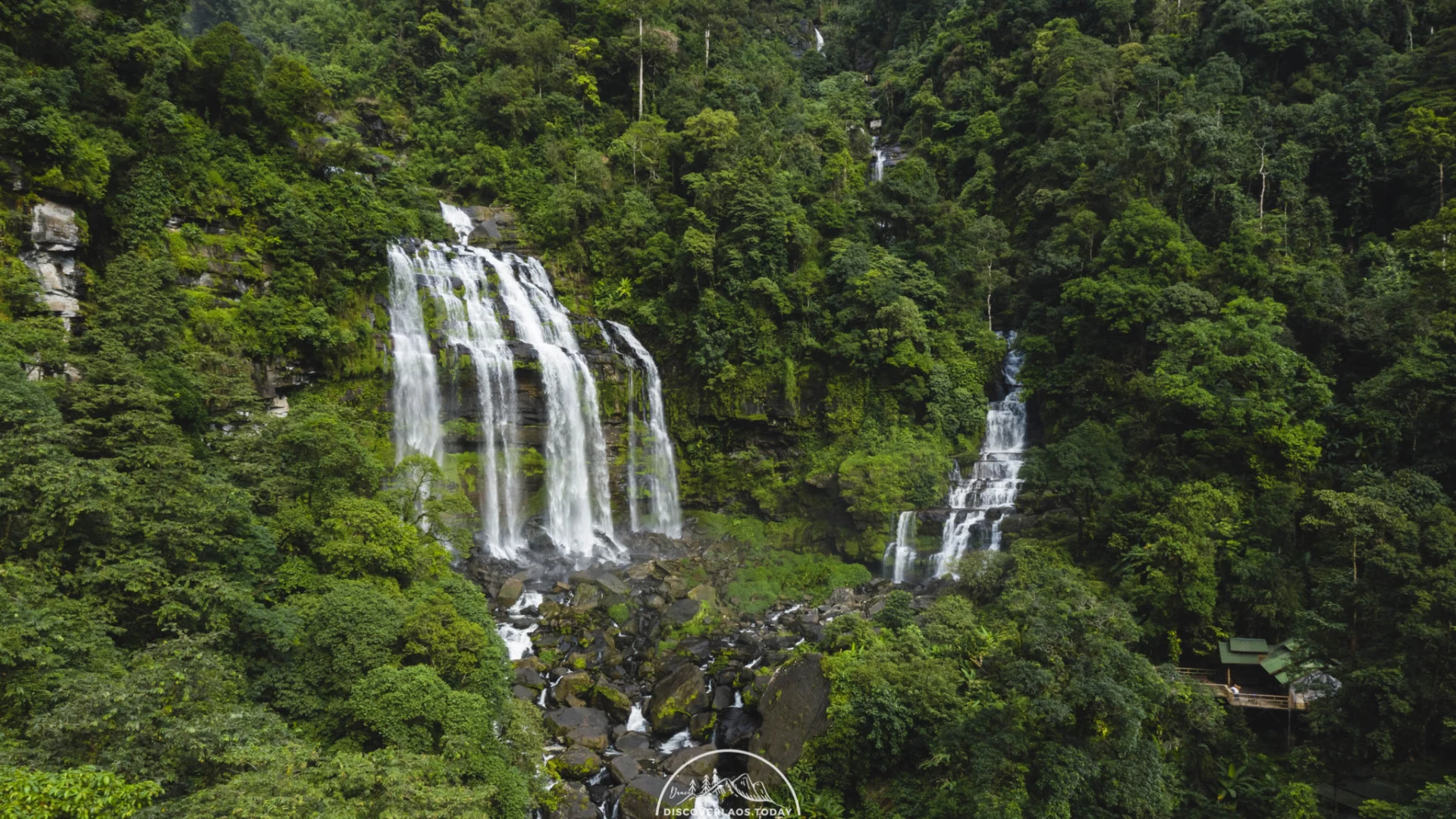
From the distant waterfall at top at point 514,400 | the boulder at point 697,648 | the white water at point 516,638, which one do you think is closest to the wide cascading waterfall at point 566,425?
the distant waterfall at top at point 514,400

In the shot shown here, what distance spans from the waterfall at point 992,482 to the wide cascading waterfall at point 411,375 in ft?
61.4

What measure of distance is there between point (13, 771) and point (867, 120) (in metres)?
47.4

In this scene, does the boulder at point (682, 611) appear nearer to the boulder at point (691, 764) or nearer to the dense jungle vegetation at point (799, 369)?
the boulder at point (691, 764)

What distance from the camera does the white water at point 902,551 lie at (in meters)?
25.2

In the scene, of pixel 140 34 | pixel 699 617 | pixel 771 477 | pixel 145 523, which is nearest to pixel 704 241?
pixel 771 477

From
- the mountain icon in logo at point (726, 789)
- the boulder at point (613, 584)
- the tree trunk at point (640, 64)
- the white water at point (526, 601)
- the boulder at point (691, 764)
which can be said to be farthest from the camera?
the tree trunk at point (640, 64)

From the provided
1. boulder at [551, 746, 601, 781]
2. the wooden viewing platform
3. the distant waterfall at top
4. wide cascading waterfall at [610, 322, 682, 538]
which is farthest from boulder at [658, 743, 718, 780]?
wide cascading waterfall at [610, 322, 682, 538]

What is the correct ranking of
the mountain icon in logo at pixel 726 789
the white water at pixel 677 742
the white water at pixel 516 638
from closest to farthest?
the mountain icon in logo at pixel 726 789
the white water at pixel 677 742
the white water at pixel 516 638

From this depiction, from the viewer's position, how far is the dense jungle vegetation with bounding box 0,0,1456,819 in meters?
10.4

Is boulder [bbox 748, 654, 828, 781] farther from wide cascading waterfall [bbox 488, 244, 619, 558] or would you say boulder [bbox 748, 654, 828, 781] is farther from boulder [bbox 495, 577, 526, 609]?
wide cascading waterfall [bbox 488, 244, 619, 558]

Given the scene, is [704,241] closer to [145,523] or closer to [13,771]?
[145,523]

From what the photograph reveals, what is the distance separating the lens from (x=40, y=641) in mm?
8734

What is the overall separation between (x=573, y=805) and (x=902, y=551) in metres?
15.4

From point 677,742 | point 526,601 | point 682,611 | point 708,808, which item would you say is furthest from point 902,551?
point 708,808
